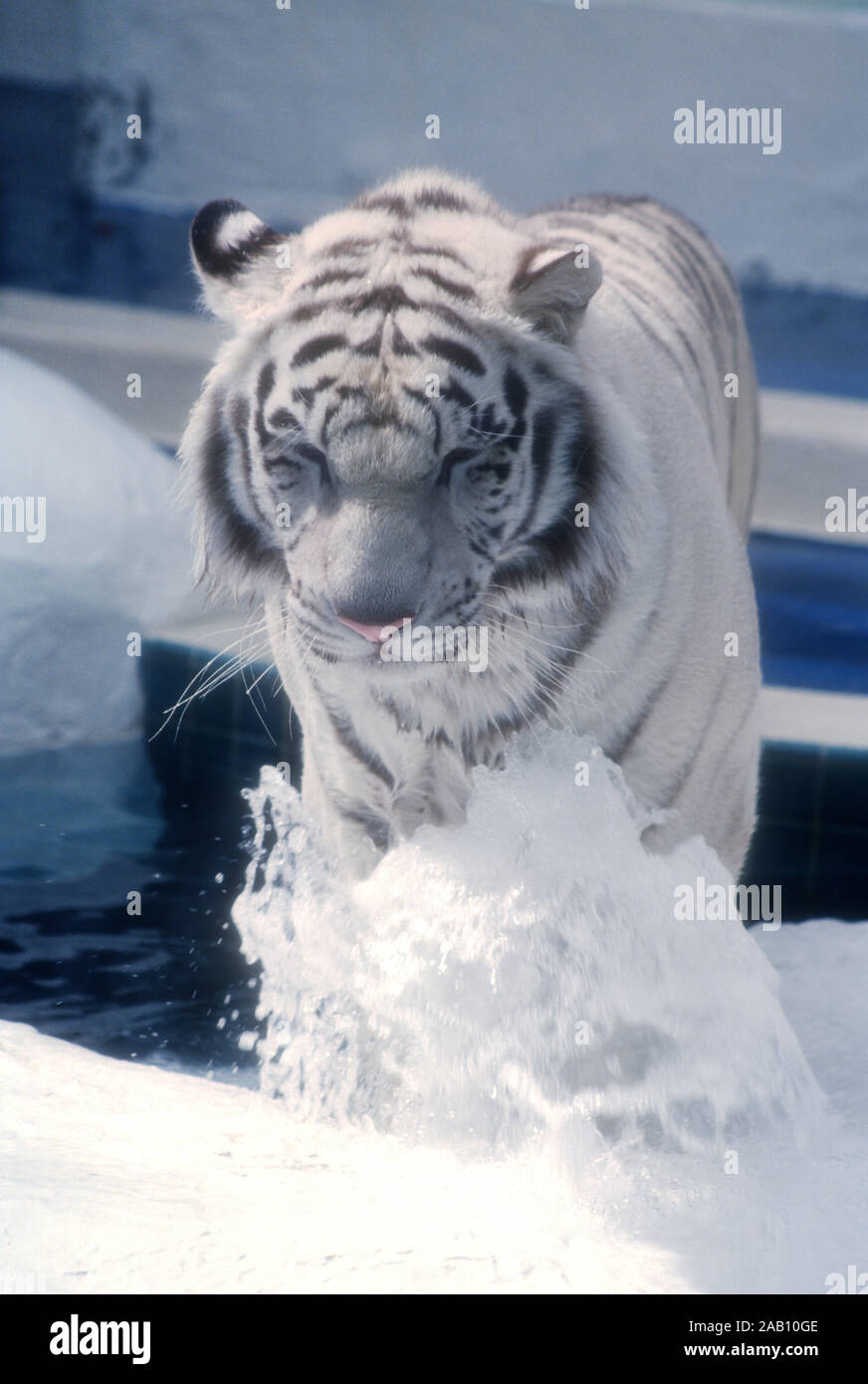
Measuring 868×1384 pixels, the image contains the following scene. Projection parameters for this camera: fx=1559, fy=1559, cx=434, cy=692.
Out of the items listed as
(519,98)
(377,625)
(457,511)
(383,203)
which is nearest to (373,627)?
(377,625)

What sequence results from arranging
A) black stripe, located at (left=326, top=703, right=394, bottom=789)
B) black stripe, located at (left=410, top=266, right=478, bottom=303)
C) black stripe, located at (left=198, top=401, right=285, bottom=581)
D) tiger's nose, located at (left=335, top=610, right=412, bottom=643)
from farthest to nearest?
black stripe, located at (left=326, top=703, right=394, bottom=789) < black stripe, located at (left=198, top=401, right=285, bottom=581) < black stripe, located at (left=410, top=266, right=478, bottom=303) < tiger's nose, located at (left=335, top=610, right=412, bottom=643)

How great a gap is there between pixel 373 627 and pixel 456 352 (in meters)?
0.23

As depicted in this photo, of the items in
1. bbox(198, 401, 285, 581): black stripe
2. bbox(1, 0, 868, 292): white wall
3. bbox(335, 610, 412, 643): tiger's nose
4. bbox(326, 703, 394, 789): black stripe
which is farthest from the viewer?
bbox(1, 0, 868, 292): white wall

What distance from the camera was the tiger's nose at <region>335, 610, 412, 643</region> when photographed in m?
1.18

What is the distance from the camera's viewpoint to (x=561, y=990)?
1517 millimetres

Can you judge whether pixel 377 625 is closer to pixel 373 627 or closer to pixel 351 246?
pixel 373 627

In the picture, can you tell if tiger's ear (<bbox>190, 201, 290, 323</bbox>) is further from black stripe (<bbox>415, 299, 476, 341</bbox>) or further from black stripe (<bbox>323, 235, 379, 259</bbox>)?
black stripe (<bbox>415, 299, 476, 341</bbox>)

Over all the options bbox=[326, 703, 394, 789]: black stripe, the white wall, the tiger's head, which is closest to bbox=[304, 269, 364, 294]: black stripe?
the tiger's head

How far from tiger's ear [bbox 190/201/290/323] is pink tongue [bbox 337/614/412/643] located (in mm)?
348

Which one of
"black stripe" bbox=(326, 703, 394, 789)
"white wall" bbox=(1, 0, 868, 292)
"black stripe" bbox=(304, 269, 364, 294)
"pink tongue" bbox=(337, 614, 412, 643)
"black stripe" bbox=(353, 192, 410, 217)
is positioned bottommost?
"black stripe" bbox=(326, 703, 394, 789)

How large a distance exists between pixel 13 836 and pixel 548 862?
1154mm

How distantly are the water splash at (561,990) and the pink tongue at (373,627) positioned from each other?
0.29 m

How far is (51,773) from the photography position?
8.61 ft
